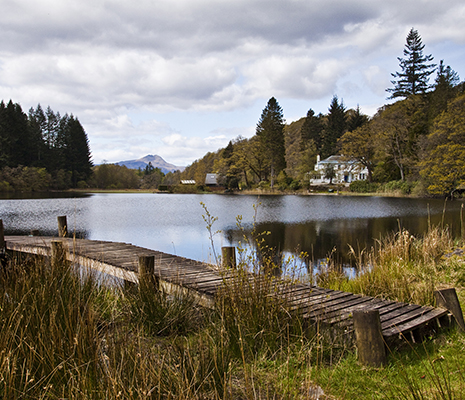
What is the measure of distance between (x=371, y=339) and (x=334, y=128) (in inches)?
2363

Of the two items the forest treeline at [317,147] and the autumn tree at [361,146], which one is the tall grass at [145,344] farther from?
the autumn tree at [361,146]

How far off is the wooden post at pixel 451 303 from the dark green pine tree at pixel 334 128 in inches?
2250

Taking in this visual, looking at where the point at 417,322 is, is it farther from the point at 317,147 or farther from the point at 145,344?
the point at 317,147

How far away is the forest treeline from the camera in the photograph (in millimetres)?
30438

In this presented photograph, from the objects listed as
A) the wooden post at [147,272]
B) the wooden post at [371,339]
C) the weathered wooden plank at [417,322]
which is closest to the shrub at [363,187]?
the weathered wooden plank at [417,322]

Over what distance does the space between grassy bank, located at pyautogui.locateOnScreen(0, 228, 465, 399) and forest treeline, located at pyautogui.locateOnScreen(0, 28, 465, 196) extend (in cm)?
2909

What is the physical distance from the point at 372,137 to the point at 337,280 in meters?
39.3

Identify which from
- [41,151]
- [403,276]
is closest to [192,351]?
[403,276]

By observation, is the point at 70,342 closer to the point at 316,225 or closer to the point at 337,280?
the point at 337,280

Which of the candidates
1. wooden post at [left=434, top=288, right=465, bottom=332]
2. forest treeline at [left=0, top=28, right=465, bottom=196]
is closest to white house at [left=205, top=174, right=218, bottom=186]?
forest treeline at [left=0, top=28, right=465, bottom=196]

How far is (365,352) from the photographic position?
2801 millimetres

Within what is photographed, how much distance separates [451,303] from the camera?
11.6ft

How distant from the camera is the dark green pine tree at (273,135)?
51.5 m

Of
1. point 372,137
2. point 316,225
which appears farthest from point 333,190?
point 316,225
